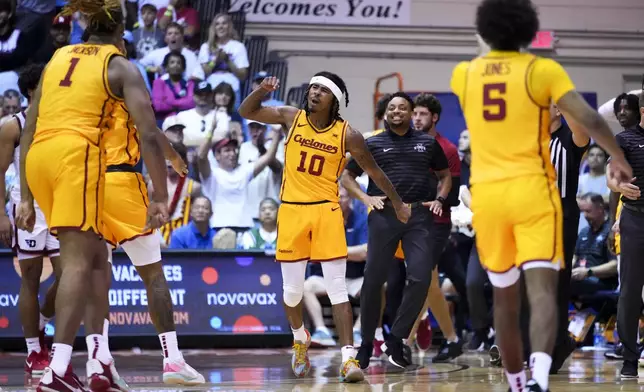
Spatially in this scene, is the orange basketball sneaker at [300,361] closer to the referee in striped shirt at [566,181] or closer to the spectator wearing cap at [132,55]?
the referee in striped shirt at [566,181]

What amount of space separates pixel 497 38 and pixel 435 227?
415 cm

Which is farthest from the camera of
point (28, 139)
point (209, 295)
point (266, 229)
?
point (266, 229)

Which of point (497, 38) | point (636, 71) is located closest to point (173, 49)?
point (636, 71)

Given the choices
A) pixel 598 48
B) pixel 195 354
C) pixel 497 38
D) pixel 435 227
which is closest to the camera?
pixel 497 38

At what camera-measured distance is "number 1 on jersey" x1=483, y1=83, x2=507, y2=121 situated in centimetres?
561

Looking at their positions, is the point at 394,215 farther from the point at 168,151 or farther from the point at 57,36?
the point at 57,36

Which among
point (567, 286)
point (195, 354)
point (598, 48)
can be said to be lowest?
point (195, 354)

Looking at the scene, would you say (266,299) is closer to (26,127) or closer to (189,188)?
(189,188)

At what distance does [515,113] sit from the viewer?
18.4 feet

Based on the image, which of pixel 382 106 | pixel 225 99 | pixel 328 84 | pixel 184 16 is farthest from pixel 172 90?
pixel 328 84

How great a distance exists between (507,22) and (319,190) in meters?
3.00

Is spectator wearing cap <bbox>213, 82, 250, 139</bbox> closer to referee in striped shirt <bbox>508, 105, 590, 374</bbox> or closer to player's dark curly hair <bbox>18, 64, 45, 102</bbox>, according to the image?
player's dark curly hair <bbox>18, 64, 45, 102</bbox>

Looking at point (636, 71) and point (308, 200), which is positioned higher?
point (636, 71)

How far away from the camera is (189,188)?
1325cm
